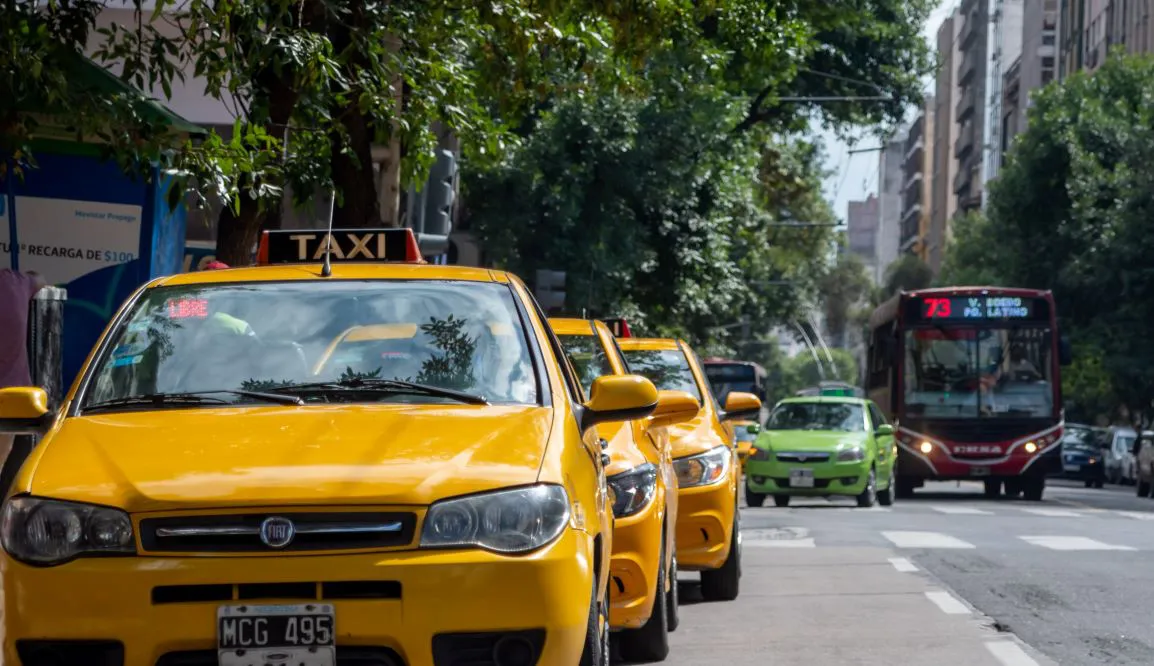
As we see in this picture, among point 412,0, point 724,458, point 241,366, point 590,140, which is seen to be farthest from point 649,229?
point 241,366

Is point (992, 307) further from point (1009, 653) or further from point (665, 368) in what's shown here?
point (1009, 653)

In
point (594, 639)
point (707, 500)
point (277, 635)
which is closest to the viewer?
Answer: point (277, 635)

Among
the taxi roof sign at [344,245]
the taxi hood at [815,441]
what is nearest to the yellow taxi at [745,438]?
the taxi hood at [815,441]

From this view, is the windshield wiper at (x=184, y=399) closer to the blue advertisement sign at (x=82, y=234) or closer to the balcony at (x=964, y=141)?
the blue advertisement sign at (x=82, y=234)

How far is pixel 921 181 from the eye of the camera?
155875 millimetres

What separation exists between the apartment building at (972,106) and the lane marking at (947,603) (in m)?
103

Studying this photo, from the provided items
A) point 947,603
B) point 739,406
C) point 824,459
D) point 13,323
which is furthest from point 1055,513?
point 13,323

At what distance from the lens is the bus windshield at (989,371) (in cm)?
3144

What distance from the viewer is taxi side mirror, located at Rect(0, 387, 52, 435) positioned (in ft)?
20.7

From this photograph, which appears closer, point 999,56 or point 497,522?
point 497,522

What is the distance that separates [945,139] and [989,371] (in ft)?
373

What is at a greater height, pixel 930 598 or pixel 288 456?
A: pixel 288 456

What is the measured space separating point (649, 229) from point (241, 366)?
27.8m

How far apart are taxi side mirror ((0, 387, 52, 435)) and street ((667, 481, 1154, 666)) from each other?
12.2 feet
